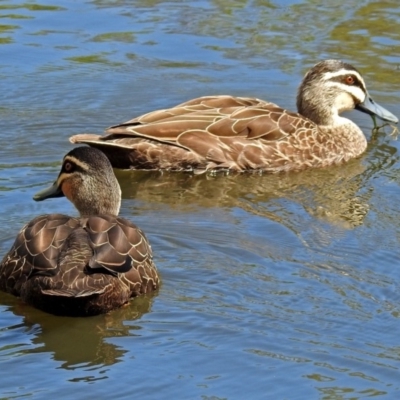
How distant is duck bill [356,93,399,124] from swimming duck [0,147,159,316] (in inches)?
192

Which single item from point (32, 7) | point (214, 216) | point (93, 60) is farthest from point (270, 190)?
point (32, 7)

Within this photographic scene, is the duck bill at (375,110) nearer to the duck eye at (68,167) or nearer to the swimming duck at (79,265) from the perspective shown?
the duck eye at (68,167)

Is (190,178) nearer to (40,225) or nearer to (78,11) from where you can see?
(40,225)

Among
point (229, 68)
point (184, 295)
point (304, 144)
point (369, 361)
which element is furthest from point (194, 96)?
point (369, 361)

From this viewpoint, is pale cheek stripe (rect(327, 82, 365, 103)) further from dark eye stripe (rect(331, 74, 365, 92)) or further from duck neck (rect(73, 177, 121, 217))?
duck neck (rect(73, 177, 121, 217))

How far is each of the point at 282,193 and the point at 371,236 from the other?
59.2 inches

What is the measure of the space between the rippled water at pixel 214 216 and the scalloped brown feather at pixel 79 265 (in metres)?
0.15

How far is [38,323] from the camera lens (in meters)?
8.52

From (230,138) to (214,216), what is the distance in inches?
68.8

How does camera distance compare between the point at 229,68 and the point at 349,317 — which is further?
the point at 229,68

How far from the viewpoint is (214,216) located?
10.8m

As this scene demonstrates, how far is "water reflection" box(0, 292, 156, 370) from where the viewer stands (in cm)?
799

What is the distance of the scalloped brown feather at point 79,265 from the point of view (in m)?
8.34

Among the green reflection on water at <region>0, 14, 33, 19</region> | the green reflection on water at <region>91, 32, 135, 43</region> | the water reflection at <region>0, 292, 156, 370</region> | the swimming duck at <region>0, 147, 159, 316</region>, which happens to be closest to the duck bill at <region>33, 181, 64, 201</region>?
the swimming duck at <region>0, 147, 159, 316</region>
